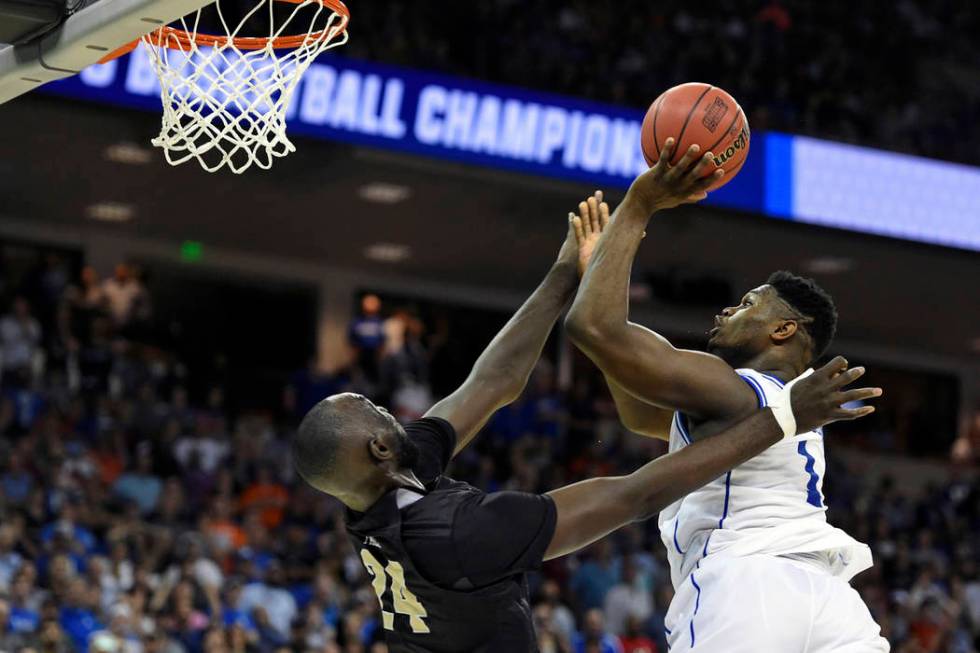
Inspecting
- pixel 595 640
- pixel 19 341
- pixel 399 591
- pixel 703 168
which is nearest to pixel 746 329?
pixel 703 168

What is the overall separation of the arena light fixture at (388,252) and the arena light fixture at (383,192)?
1790 millimetres

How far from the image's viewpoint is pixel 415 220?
16781 mm

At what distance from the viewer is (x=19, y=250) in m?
17.1

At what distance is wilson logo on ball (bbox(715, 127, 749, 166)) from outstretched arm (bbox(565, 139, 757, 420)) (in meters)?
0.16

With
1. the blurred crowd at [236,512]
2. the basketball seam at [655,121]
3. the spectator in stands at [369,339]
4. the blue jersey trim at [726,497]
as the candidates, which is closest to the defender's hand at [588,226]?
Result: the basketball seam at [655,121]

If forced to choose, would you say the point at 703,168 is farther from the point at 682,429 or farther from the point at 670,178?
the point at 682,429

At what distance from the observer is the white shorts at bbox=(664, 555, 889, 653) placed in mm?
3807

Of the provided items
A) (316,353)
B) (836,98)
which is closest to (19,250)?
(316,353)

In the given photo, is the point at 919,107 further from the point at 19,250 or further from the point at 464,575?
the point at 464,575

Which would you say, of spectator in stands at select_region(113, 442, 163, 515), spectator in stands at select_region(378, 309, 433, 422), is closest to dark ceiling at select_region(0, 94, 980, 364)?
spectator in stands at select_region(378, 309, 433, 422)

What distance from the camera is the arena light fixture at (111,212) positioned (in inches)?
650

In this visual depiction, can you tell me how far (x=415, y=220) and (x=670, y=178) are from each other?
42.6 ft

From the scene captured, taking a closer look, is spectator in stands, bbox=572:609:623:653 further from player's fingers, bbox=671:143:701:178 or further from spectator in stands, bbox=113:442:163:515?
player's fingers, bbox=671:143:701:178

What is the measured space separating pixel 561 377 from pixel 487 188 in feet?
15.6
